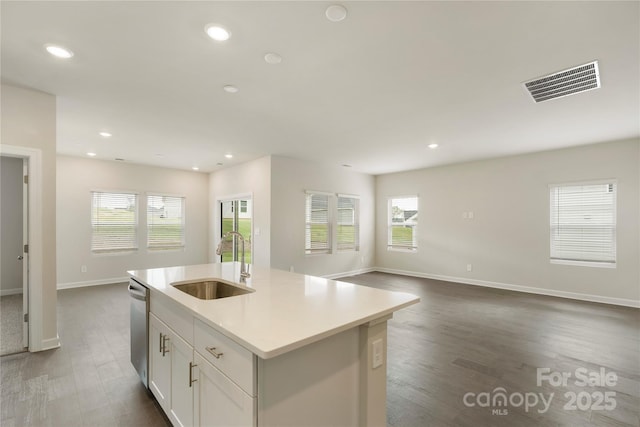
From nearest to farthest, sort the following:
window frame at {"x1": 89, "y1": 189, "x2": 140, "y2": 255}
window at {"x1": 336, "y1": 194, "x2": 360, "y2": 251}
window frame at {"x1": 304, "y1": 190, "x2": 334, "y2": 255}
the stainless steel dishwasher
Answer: the stainless steel dishwasher
window frame at {"x1": 89, "y1": 189, "x2": 140, "y2": 255}
window frame at {"x1": 304, "y1": 190, "x2": 334, "y2": 255}
window at {"x1": 336, "y1": 194, "x2": 360, "y2": 251}

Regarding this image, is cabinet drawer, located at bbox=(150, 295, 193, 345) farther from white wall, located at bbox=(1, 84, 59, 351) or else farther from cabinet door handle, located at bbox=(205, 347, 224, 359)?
white wall, located at bbox=(1, 84, 59, 351)

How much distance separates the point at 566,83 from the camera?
2.84 m

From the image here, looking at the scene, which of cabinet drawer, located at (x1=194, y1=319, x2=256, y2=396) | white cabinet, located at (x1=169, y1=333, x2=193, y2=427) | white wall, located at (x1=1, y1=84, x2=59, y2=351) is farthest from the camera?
white wall, located at (x1=1, y1=84, x2=59, y2=351)

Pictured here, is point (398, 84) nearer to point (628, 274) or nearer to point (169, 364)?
point (169, 364)

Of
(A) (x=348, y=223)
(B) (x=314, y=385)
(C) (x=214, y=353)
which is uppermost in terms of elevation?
(A) (x=348, y=223)

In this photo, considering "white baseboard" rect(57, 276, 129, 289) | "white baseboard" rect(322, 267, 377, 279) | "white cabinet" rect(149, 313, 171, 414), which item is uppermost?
"white cabinet" rect(149, 313, 171, 414)

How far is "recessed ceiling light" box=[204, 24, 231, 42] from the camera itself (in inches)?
80.7

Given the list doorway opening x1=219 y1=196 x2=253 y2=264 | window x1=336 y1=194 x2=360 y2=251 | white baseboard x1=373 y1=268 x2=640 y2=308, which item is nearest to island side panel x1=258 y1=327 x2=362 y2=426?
doorway opening x1=219 y1=196 x2=253 y2=264

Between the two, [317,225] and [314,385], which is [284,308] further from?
[317,225]

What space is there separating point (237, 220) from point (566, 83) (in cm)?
622

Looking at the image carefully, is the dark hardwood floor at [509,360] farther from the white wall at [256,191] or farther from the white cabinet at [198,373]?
the white wall at [256,191]

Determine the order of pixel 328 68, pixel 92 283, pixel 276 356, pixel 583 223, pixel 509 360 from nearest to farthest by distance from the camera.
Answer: pixel 276 356, pixel 328 68, pixel 509 360, pixel 583 223, pixel 92 283

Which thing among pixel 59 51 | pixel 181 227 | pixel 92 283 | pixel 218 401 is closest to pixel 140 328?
pixel 218 401

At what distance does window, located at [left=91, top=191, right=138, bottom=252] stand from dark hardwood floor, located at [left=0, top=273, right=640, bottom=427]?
2060 mm
